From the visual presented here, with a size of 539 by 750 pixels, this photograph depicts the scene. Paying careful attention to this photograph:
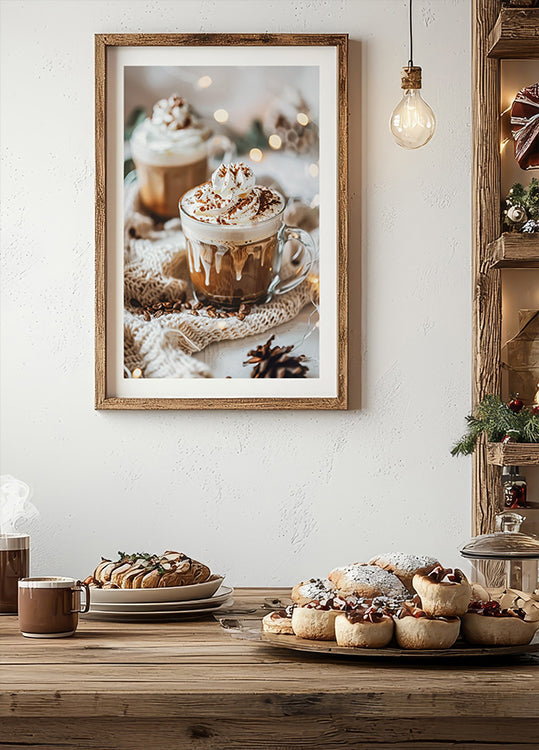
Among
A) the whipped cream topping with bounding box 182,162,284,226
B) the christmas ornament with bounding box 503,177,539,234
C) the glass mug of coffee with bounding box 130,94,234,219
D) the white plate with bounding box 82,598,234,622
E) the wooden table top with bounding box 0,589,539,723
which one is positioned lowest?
the white plate with bounding box 82,598,234,622

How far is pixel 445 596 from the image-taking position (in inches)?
51.1

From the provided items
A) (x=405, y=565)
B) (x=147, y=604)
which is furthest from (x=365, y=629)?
(x=147, y=604)

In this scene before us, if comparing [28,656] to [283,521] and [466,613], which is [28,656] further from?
[283,521]

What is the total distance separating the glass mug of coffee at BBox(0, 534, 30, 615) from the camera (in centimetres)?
175

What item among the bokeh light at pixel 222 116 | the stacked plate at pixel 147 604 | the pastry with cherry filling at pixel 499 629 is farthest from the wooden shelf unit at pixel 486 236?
the pastry with cherry filling at pixel 499 629

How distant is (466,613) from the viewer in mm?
1329

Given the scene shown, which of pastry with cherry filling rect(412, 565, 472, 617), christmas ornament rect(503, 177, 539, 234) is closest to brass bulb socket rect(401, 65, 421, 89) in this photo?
christmas ornament rect(503, 177, 539, 234)

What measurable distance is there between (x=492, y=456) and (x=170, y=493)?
949mm

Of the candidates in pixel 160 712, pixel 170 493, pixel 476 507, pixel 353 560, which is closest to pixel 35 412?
pixel 170 493

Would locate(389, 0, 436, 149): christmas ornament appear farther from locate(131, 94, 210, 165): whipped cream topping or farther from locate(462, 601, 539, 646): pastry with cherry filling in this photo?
locate(462, 601, 539, 646): pastry with cherry filling

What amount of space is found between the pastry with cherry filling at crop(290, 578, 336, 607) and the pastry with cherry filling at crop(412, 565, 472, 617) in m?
0.17

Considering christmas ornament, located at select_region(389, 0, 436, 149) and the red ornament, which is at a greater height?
christmas ornament, located at select_region(389, 0, 436, 149)

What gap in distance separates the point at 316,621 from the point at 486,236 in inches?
62.4

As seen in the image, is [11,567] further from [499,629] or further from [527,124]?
[527,124]
